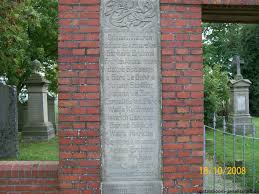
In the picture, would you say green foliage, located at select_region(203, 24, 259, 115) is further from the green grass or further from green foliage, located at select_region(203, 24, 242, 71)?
the green grass

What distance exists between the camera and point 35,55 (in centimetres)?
1711

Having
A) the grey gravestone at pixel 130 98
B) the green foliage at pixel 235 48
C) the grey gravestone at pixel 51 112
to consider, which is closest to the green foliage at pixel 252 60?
the green foliage at pixel 235 48

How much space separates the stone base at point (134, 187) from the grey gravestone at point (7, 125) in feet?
15.0

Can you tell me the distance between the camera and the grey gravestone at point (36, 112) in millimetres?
13188

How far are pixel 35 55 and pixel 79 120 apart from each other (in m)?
13.4

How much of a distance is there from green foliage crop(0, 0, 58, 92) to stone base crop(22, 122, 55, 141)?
1.91 metres

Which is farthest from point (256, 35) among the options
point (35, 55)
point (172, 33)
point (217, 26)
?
point (172, 33)

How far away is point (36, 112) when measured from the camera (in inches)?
525

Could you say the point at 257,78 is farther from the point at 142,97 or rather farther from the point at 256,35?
the point at 142,97

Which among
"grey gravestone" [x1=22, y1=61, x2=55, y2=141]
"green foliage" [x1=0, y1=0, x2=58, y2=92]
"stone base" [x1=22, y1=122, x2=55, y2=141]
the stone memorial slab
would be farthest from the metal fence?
"green foliage" [x1=0, y1=0, x2=58, y2=92]

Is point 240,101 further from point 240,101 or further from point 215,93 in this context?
point 215,93

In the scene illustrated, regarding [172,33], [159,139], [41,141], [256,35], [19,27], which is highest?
[256,35]
